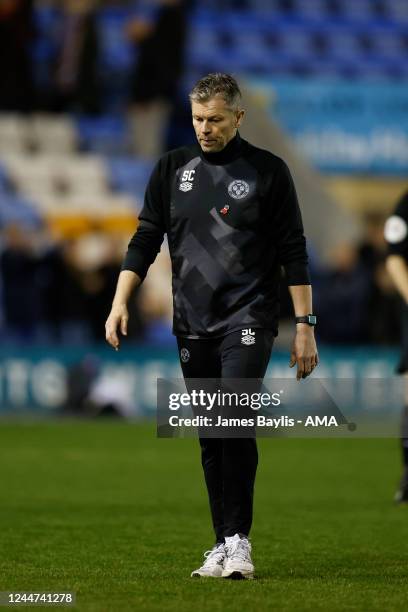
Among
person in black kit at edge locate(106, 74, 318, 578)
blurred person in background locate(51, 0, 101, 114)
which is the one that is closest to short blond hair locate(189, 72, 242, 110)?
person in black kit at edge locate(106, 74, 318, 578)

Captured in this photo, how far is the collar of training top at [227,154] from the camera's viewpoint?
6320mm

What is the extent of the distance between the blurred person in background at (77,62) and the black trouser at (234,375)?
590 inches

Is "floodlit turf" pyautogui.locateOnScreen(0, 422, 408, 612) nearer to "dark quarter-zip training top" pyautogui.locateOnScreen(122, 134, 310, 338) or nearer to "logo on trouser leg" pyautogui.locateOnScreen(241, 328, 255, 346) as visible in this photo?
"logo on trouser leg" pyautogui.locateOnScreen(241, 328, 255, 346)

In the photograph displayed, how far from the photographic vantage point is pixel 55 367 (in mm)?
17125

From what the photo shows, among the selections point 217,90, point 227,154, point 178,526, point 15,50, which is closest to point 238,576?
point 227,154

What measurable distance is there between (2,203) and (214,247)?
13.9 metres

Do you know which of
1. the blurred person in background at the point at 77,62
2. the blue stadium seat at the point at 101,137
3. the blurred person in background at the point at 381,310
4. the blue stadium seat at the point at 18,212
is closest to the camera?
the blurred person in background at the point at 381,310

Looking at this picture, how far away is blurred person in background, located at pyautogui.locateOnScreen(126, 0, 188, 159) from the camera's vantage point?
2138cm

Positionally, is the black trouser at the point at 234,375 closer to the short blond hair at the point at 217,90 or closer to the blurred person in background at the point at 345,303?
the short blond hair at the point at 217,90

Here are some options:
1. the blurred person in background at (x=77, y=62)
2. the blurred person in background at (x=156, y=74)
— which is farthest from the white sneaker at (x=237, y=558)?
the blurred person in background at (x=156, y=74)

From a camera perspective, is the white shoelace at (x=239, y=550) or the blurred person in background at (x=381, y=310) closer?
the white shoelace at (x=239, y=550)

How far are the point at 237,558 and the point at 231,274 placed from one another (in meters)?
1.15

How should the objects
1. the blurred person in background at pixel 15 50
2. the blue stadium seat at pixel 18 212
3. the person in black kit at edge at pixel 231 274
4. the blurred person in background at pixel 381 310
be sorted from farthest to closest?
the blurred person in background at pixel 15 50 < the blue stadium seat at pixel 18 212 < the blurred person in background at pixel 381 310 < the person in black kit at edge at pixel 231 274

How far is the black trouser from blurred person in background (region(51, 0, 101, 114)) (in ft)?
49.2
